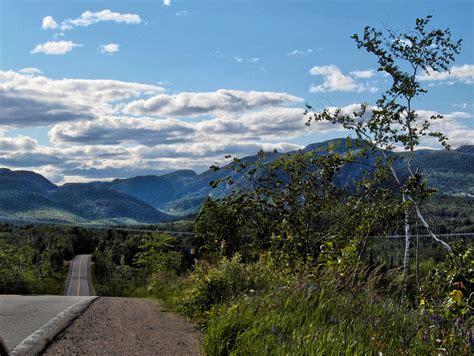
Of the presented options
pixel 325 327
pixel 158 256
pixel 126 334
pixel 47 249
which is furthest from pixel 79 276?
pixel 325 327

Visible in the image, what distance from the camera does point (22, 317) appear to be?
1012 cm

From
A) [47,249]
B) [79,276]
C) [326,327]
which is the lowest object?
[79,276]

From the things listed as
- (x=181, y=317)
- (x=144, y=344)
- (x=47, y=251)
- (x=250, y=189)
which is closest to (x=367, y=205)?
(x=250, y=189)

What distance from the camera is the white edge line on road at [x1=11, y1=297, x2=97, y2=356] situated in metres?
7.36

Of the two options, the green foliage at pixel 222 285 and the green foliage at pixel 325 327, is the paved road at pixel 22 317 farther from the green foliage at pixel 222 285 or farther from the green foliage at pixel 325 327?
the green foliage at pixel 325 327

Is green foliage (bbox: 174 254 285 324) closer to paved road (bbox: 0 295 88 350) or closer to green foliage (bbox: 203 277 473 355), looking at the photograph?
green foliage (bbox: 203 277 473 355)

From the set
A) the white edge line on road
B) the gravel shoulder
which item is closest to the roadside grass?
the gravel shoulder

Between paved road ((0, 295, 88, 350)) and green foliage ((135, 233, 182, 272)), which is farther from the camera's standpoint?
green foliage ((135, 233, 182, 272))

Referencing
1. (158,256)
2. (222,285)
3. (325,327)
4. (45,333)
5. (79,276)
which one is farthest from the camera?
(79,276)

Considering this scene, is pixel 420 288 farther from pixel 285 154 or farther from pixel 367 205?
pixel 285 154

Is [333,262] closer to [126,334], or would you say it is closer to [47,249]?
[126,334]

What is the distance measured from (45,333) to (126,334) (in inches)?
47.0

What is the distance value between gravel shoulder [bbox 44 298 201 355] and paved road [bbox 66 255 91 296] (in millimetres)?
95556

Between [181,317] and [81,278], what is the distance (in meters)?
113
